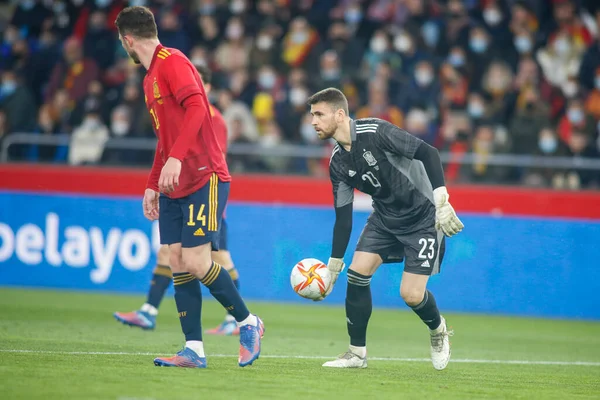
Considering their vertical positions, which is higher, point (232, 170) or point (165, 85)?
point (165, 85)

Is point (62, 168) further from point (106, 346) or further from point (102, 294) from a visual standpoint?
point (106, 346)

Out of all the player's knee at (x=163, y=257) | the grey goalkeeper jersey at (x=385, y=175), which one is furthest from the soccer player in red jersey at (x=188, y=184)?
the player's knee at (x=163, y=257)

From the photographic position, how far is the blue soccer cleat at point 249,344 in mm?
7520

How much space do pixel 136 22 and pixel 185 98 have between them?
670 millimetres

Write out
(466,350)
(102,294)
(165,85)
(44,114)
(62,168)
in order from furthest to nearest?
(44,114), (62,168), (102,294), (466,350), (165,85)

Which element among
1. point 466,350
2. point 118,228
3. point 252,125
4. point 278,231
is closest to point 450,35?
point 252,125

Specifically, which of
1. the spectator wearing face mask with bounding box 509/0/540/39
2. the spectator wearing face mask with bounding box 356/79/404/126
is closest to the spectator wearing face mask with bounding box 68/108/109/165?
the spectator wearing face mask with bounding box 356/79/404/126

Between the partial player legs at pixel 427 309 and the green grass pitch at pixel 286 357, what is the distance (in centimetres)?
16

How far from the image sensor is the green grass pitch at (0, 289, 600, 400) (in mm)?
6570

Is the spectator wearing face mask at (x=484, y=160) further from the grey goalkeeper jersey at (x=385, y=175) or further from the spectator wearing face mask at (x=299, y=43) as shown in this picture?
the grey goalkeeper jersey at (x=385, y=175)

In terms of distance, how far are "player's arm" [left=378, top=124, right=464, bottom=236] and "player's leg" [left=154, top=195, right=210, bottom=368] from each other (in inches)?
66.4

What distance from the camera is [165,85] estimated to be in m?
7.34

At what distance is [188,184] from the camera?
7.39 m

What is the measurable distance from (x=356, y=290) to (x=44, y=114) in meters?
10.0
